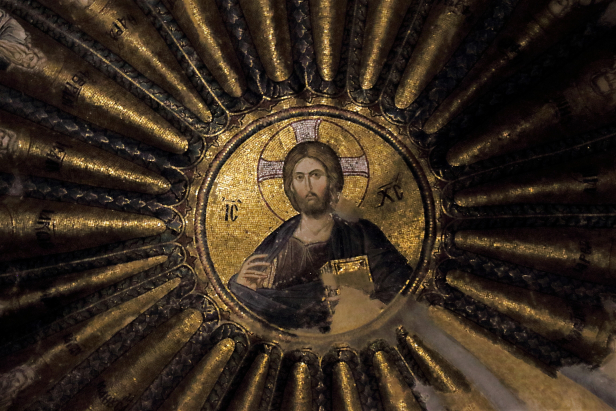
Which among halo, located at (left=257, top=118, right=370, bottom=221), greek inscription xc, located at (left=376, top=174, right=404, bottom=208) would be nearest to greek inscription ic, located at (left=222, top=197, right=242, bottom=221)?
halo, located at (left=257, top=118, right=370, bottom=221)

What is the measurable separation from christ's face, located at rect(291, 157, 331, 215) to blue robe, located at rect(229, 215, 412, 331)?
0.56 ft

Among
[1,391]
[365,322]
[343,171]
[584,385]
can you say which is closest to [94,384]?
[1,391]

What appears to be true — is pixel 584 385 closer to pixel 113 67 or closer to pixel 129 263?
pixel 129 263

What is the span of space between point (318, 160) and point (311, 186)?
0.28m

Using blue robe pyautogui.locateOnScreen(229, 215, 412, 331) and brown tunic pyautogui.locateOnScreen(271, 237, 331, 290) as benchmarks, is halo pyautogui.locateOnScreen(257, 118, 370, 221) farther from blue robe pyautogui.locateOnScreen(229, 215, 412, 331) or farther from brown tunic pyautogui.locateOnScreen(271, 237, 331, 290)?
brown tunic pyautogui.locateOnScreen(271, 237, 331, 290)

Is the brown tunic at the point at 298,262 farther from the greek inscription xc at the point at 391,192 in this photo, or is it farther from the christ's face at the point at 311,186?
the greek inscription xc at the point at 391,192

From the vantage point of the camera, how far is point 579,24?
5.85 m

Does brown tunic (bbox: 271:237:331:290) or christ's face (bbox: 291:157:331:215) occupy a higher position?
christ's face (bbox: 291:157:331:215)

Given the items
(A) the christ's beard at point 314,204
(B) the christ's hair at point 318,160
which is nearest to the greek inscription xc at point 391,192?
(B) the christ's hair at point 318,160

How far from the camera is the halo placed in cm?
643

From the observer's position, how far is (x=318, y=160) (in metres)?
6.36

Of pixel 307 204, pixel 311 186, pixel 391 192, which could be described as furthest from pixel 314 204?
pixel 391 192

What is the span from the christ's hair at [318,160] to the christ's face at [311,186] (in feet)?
0.11

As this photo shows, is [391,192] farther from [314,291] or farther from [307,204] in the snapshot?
[314,291]
